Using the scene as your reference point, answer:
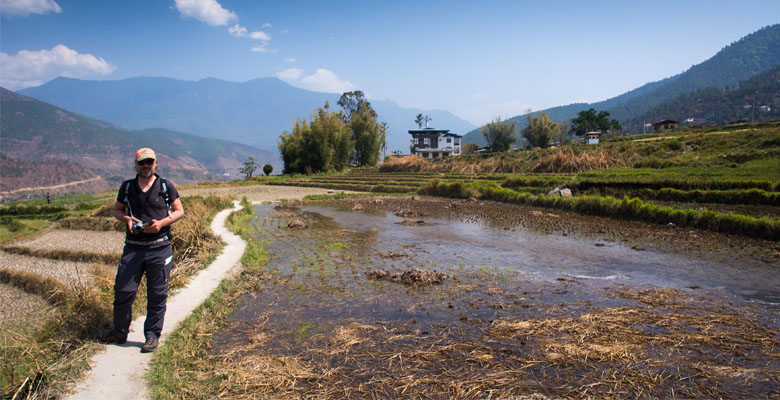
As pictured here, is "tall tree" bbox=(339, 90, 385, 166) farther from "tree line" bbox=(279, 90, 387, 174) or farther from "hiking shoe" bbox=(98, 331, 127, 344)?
"hiking shoe" bbox=(98, 331, 127, 344)

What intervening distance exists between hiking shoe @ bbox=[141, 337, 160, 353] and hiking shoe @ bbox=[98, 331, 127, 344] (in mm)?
327

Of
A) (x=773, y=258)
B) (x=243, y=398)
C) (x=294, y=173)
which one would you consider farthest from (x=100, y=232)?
(x=294, y=173)

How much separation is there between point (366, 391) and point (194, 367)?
5.67 ft

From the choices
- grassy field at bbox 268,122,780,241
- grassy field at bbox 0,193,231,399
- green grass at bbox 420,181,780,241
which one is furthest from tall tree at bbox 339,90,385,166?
grassy field at bbox 0,193,231,399

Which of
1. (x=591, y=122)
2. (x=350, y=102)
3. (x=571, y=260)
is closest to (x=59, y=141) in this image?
(x=350, y=102)

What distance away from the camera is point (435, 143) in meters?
69.2

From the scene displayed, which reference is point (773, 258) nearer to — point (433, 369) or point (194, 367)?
point (433, 369)

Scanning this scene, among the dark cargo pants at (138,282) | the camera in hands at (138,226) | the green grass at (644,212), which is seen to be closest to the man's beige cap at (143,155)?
the camera in hands at (138,226)

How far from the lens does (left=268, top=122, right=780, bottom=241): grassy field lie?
38.5 ft

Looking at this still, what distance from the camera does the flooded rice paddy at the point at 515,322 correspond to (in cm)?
374

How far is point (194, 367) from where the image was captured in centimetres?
400

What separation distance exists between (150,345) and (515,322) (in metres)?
4.05

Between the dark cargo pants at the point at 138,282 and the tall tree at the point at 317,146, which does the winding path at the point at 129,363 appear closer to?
the dark cargo pants at the point at 138,282

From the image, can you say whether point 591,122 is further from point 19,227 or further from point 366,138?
point 19,227
